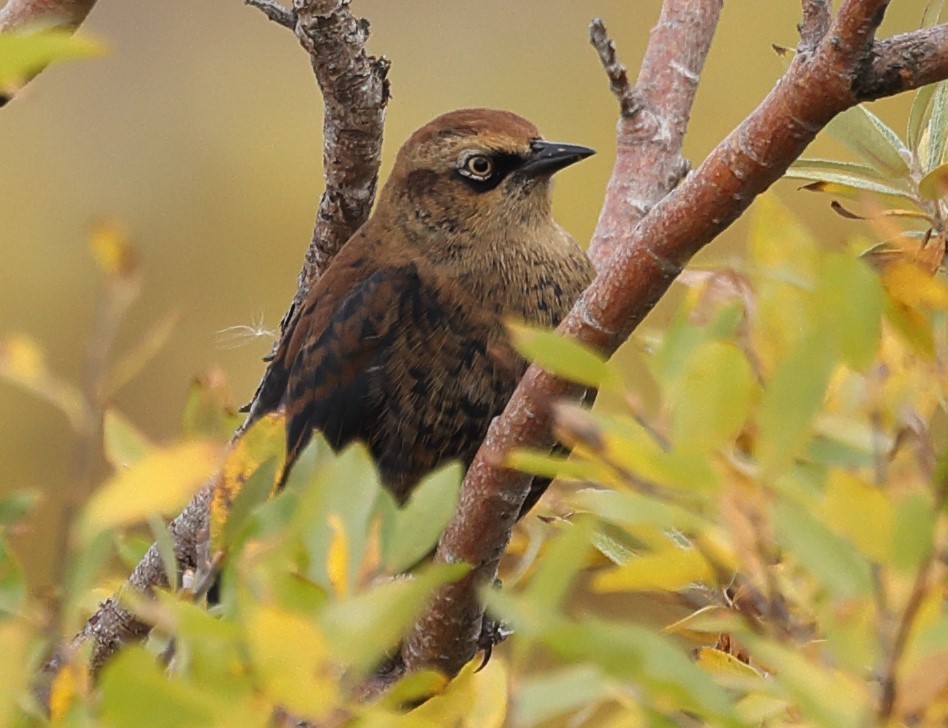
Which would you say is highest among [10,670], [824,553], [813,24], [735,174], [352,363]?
[813,24]

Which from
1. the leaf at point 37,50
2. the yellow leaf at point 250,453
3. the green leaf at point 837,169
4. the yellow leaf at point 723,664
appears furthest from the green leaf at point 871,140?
the leaf at point 37,50

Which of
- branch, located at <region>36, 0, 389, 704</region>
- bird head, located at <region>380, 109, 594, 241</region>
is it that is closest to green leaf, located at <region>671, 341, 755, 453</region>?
branch, located at <region>36, 0, 389, 704</region>

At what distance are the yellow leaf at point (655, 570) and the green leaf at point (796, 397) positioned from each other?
87 mm

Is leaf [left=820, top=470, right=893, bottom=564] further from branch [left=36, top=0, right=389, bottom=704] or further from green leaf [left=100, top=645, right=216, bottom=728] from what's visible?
branch [left=36, top=0, right=389, bottom=704]

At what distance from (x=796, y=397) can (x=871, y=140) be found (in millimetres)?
803

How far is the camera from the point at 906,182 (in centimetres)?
129

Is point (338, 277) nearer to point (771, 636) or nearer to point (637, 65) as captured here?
point (771, 636)

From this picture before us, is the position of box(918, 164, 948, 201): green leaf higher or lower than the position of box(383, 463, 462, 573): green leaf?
higher

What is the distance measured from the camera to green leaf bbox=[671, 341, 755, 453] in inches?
24.0

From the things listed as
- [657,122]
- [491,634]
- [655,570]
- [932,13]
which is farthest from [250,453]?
[657,122]

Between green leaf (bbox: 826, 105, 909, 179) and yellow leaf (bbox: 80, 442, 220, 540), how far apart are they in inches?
32.5

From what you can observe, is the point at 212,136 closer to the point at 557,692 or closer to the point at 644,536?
the point at 644,536

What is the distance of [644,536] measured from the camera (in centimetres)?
69

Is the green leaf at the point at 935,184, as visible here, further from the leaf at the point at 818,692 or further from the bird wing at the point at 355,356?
the bird wing at the point at 355,356
